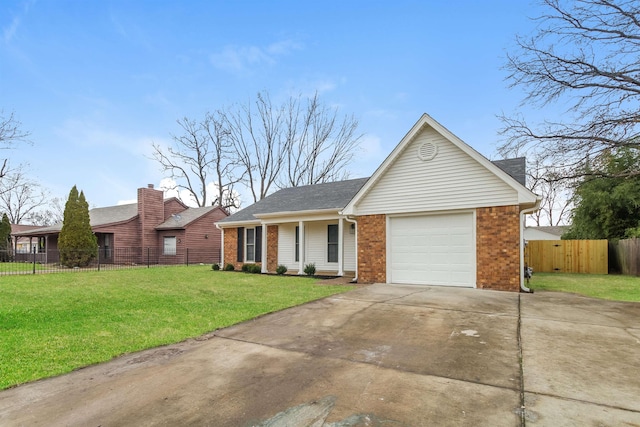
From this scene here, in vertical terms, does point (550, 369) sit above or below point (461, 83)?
below

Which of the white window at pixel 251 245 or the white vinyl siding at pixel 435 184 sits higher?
the white vinyl siding at pixel 435 184

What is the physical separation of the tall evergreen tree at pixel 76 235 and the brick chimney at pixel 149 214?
416 centimetres

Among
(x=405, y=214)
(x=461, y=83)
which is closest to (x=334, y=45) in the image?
(x=461, y=83)

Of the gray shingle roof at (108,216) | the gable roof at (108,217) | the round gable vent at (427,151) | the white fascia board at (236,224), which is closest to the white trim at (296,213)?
the white fascia board at (236,224)

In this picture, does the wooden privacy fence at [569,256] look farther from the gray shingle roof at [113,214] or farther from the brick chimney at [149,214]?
the gray shingle roof at [113,214]

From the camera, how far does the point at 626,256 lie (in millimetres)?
15688

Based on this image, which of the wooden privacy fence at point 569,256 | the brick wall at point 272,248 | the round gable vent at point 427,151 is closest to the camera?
the round gable vent at point 427,151

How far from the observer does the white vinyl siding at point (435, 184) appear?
980 cm

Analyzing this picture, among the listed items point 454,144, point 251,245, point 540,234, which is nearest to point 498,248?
point 454,144

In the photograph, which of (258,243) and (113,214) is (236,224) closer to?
(258,243)

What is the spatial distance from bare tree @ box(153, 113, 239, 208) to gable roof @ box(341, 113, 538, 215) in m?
26.0

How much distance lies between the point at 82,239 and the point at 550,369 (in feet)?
76.9

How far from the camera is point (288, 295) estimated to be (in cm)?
926

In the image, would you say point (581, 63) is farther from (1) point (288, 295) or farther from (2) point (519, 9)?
(1) point (288, 295)
